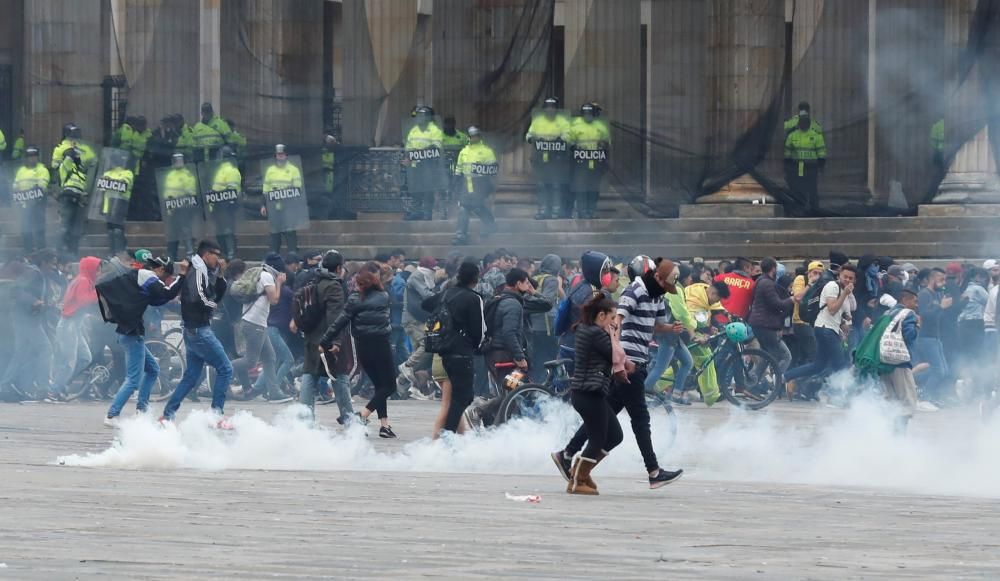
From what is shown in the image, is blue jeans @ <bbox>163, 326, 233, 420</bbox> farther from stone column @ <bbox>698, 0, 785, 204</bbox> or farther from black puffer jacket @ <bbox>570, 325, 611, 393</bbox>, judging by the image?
stone column @ <bbox>698, 0, 785, 204</bbox>

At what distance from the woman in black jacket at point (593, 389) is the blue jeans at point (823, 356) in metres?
9.82

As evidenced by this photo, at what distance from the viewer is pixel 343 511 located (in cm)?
1285

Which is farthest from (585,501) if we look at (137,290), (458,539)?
(137,290)

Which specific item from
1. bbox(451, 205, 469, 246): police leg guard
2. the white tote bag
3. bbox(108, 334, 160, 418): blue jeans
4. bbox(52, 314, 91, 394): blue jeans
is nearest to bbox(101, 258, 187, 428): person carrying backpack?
bbox(108, 334, 160, 418): blue jeans

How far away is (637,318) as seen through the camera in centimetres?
1477

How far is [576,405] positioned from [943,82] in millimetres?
20390

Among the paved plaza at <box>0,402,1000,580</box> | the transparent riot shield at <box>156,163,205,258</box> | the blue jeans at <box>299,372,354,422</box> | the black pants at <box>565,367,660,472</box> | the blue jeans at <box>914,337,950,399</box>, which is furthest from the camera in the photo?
the transparent riot shield at <box>156,163,205,258</box>

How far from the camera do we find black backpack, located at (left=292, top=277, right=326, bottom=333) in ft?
62.7

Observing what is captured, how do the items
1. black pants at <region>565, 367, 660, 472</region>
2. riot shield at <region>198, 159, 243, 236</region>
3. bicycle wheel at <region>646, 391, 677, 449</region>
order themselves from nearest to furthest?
black pants at <region>565, 367, 660, 472</region>, bicycle wheel at <region>646, 391, 677, 449</region>, riot shield at <region>198, 159, 243, 236</region>

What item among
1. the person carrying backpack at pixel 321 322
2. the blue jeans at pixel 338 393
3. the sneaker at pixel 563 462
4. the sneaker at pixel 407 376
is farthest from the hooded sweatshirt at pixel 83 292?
the sneaker at pixel 563 462

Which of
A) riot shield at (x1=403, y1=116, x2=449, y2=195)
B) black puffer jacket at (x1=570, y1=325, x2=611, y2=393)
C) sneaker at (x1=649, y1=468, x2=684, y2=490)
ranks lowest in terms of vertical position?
sneaker at (x1=649, y1=468, x2=684, y2=490)

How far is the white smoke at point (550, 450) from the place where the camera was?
16.0m

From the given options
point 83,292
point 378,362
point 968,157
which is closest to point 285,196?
point 83,292

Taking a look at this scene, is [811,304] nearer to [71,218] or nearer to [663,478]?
[663,478]
